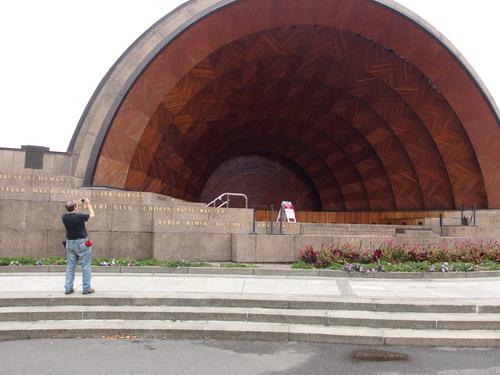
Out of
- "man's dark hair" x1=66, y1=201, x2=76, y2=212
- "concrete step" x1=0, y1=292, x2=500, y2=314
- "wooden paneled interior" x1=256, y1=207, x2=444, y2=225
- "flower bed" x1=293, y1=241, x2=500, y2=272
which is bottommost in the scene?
"concrete step" x1=0, y1=292, x2=500, y2=314

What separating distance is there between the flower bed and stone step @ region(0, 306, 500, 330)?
4.27 metres

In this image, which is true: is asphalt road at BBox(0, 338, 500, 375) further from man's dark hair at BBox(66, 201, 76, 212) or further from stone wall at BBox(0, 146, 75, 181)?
stone wall at BBox(0, 146, 75, 181)

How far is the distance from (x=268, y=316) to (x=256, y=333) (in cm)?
60

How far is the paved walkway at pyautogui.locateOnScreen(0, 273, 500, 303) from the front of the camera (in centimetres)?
829

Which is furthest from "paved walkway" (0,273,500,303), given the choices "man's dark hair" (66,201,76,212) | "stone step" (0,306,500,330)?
"man's dark hair" (66,201,76,212)

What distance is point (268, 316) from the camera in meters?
7.15

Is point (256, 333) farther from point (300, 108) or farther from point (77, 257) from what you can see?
point (300, 108)

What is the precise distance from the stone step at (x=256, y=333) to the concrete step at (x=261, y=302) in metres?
0.64

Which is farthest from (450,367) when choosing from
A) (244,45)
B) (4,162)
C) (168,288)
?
(244,45)

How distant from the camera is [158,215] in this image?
13.2m

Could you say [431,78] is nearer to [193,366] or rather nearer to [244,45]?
[244,45]

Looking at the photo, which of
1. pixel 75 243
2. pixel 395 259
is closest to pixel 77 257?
pixel 75 243

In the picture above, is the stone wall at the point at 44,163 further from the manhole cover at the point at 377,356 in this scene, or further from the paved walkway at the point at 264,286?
the manhole cover at the point at 377,356

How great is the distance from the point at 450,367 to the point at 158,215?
935 centimetres
